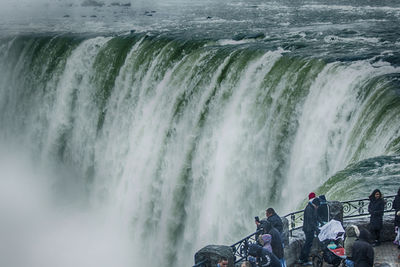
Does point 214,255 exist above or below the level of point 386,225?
below

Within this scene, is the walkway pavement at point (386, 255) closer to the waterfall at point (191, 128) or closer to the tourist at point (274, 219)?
the tourist at point (274, 219)

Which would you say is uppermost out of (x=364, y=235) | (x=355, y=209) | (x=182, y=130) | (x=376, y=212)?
(x=182, y=130)

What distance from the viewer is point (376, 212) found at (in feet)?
36.9

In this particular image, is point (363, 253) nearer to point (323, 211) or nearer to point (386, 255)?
point (323, 211)

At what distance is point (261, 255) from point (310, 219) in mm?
1414

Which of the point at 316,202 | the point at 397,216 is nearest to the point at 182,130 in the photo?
the point at 316,202

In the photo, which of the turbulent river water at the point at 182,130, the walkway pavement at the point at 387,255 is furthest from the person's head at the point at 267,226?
the turbulent river water at the point at 182,130

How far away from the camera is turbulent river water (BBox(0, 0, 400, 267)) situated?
58.4 ft

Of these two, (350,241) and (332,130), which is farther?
(332,130)

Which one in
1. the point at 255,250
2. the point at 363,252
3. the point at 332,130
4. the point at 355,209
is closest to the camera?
the point at 363,252

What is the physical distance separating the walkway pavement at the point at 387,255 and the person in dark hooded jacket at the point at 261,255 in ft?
6.63

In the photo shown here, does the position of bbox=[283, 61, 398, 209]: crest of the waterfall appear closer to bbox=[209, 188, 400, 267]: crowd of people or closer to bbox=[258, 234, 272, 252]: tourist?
bbox=[209, 188, 400, 267]: crowd of people

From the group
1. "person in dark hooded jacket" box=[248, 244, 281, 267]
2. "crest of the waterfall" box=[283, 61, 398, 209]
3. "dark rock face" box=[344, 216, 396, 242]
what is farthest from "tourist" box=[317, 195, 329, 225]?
"crest of the waterfall" box=[283, 61, 398, 209]

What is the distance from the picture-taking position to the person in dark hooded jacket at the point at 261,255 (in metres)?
9.83
